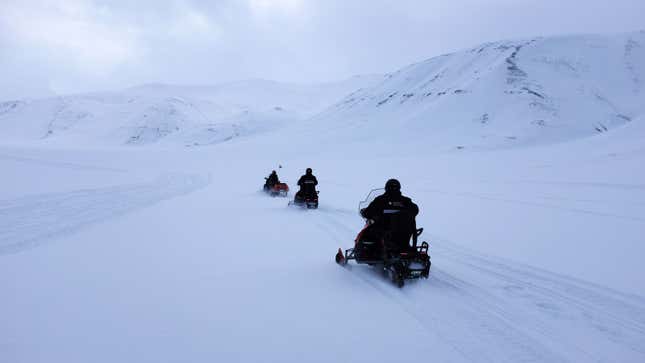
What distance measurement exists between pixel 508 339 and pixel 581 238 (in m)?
6.56

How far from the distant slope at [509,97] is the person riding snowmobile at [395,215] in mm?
66797

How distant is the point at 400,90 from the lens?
382 ft

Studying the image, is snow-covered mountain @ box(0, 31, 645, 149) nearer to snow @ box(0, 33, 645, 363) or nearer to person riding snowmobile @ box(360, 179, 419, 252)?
snow @ box(0, 33, 645, 363)

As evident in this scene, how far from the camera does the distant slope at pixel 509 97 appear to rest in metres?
78.4

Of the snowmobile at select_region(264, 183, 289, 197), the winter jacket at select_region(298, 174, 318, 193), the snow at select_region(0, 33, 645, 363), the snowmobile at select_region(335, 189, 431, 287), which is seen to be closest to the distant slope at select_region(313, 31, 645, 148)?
the snowmobile at select_region(264, 183, 289, 197)

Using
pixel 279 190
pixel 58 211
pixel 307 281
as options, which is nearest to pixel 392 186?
pixel 307 281

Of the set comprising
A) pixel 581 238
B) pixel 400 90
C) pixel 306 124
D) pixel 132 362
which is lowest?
pixel 132 362

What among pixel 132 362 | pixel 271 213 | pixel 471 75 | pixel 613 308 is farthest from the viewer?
pixel 471 75

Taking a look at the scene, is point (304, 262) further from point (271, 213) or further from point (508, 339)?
→ point (271, 213)

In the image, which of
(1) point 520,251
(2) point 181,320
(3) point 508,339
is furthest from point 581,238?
(2) point 181,320

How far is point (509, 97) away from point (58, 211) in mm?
94415

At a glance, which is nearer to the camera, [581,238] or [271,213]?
[581,238]

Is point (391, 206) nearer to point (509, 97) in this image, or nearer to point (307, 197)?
point (307, 197)

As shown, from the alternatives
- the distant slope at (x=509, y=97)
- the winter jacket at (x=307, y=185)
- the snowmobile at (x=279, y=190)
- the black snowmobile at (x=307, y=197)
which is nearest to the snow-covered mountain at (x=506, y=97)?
the distant slope at (x=509, y=97)
